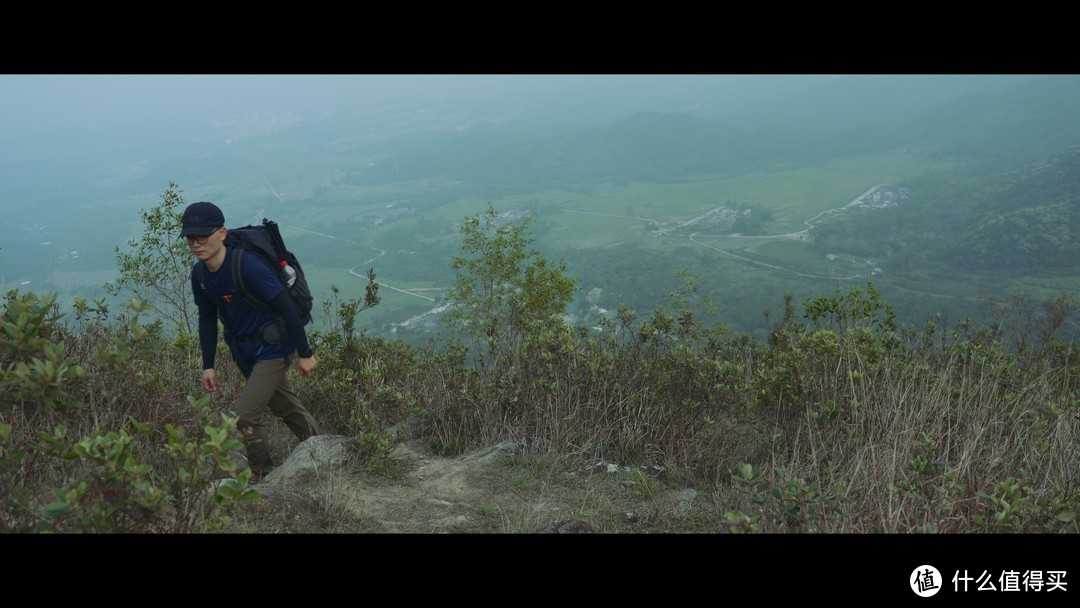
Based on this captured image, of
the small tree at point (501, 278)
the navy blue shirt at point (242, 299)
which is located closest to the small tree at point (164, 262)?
the small tree at point (501, 278)

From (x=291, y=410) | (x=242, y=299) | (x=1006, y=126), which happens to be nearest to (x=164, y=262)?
(x=291, y=410)

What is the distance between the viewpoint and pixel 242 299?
4.39 m

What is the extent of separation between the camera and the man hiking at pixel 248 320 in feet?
13.8

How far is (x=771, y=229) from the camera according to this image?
86000mm

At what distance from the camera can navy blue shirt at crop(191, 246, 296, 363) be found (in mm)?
4297

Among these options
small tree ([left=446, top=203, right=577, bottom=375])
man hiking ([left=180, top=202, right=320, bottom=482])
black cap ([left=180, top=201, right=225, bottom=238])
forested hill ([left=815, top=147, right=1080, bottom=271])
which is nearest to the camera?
black cap ([left=180, top=201, right=225, bottom=238])

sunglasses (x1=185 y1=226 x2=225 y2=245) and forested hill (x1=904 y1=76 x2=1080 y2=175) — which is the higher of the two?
forested hill (x1=904 y1=76 x2=1080 y2=175)

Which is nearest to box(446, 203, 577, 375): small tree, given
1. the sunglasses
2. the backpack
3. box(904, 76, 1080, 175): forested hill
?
the backpack

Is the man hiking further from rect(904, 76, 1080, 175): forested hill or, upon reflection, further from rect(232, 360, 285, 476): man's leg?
rect(904, 76, 1080, 175): forested hill

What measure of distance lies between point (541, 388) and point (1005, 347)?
4.11 m

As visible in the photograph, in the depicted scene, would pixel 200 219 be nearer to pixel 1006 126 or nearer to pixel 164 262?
pixel 164 262

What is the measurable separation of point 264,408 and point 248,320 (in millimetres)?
602

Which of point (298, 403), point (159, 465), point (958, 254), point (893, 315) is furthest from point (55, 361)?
point (958, 254)
